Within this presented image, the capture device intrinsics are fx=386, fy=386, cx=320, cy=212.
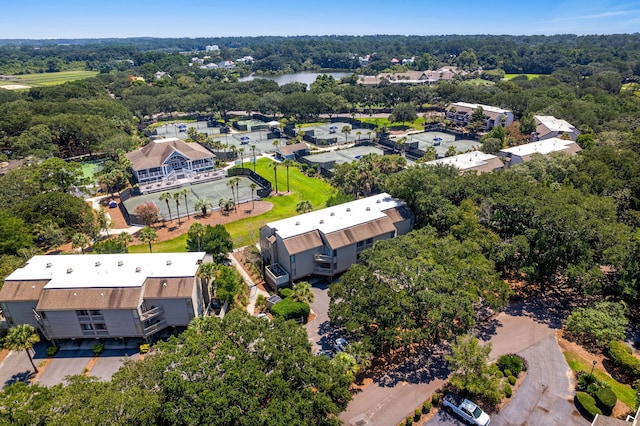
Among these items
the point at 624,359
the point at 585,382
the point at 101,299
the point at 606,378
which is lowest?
the point at 606,378

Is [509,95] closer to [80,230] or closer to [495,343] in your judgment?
[495,343]

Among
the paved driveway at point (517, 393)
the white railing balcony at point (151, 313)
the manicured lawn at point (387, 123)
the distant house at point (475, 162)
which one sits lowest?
the paved driveway at point (517, 393)

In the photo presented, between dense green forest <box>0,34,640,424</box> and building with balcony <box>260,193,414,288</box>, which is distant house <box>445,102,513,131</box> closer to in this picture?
dense green forest <box>0,34,640,424</box>

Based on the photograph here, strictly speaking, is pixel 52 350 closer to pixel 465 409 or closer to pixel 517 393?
pixel 465 409

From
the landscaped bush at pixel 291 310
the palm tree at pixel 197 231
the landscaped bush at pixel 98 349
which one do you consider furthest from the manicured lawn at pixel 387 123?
the landscaped bush at pixel 98 349

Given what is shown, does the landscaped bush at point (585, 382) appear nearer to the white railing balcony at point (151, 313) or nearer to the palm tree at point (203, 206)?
the white railing balcony at point (151, 313)

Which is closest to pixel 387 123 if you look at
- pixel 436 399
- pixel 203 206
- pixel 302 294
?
pixel 203 206
